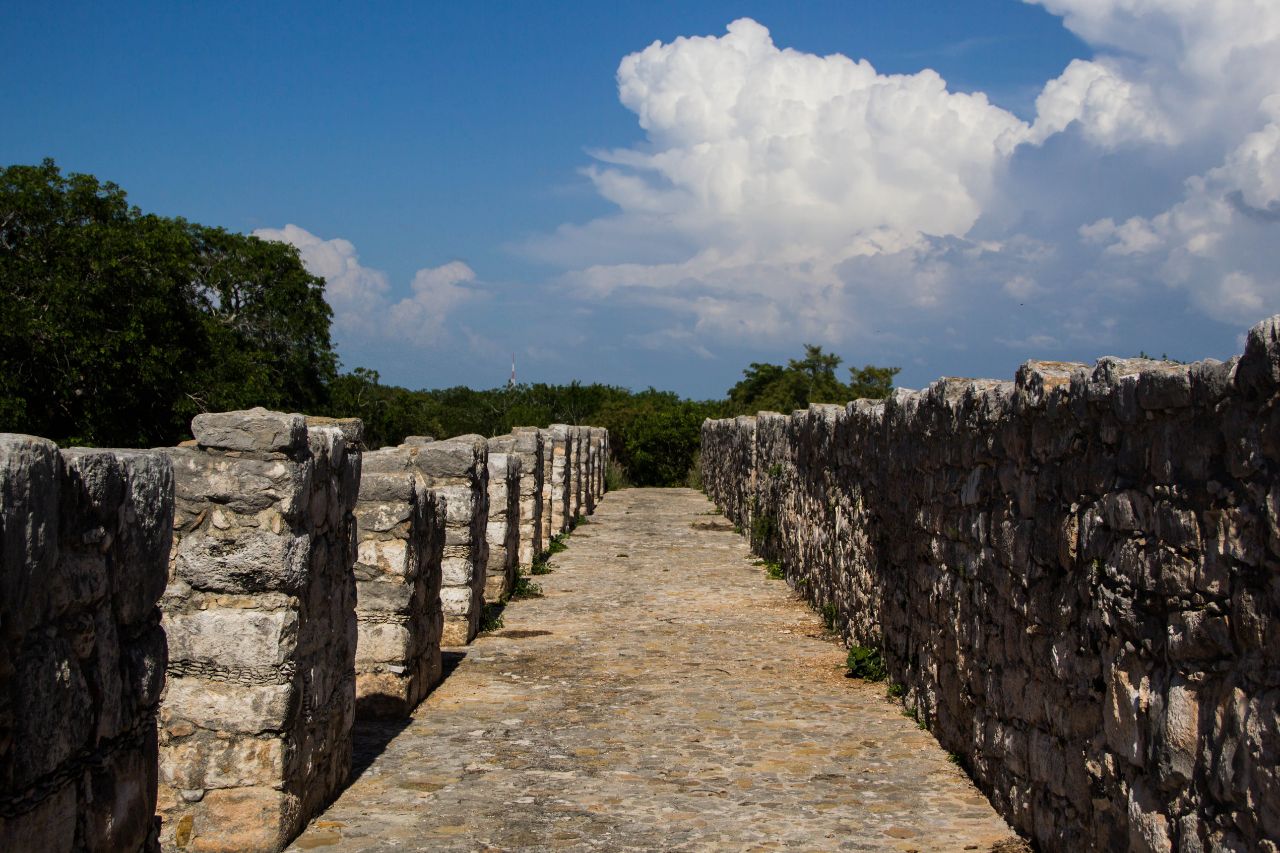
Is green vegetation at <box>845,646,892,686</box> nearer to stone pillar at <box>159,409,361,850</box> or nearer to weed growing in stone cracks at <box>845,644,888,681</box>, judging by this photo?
weed growing in stone cracks at <box>845,644,888,681</box>

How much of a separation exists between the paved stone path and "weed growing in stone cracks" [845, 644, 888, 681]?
187 mm

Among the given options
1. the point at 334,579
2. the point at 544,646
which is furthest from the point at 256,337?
the point at 334,579

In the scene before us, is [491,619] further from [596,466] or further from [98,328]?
[596,466]

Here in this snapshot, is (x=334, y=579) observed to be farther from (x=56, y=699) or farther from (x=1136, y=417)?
(x=1136, y=417)

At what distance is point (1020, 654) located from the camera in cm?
525

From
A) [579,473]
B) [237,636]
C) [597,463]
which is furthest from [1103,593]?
[597,463]

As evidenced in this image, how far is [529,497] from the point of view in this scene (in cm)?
1484

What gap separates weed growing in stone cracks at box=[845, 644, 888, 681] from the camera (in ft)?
28.0

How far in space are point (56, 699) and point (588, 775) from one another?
3.80m

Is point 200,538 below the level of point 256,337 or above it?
below

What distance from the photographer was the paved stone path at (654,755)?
17.1 feet

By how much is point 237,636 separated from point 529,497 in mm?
9957

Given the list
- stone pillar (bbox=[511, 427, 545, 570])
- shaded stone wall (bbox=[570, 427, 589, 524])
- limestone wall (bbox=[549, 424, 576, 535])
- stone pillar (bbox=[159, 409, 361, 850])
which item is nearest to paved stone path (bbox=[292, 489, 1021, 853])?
stone pillar (bbox=[159, 409, 361, 850])

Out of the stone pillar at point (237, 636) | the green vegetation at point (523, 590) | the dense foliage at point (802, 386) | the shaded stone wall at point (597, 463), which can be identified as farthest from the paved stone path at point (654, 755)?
the dense foliage at point (802, 386)
